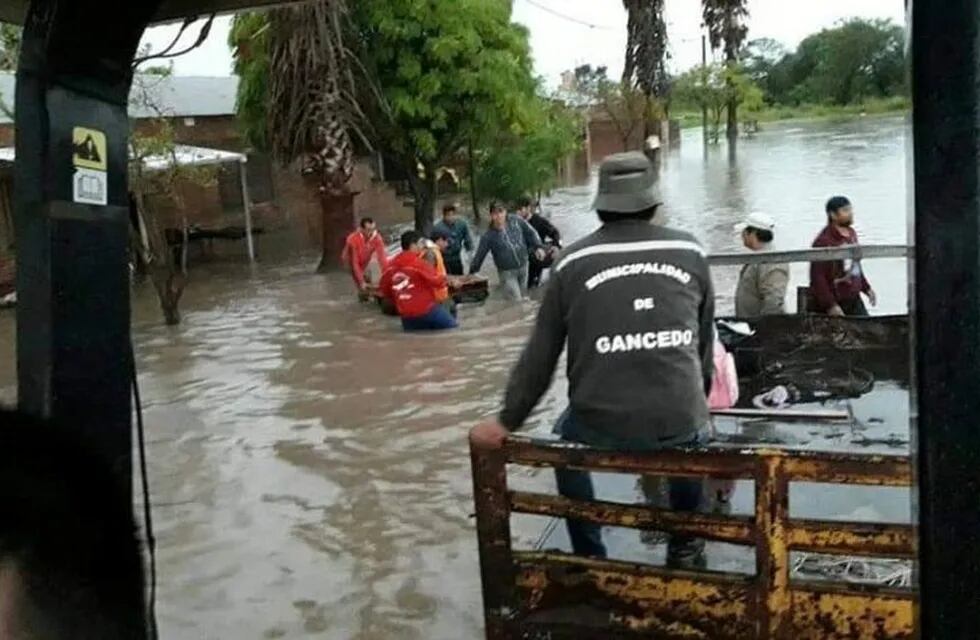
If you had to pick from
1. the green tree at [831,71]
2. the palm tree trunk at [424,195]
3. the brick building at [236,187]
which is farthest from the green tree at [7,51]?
the green tree at [831,71]

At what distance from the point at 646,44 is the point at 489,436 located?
25787mm

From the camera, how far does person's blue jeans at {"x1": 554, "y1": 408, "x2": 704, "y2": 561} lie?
416cm

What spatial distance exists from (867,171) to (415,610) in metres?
30.0

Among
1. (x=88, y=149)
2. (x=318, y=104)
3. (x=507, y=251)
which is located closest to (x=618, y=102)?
(x=318, y=104)

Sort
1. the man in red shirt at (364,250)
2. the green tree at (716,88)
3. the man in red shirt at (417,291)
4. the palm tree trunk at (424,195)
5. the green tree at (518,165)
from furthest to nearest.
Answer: the green tree at (716,88) → the green tree at (518,165) → the palm tree trunk at (424,195) → the man in red shirt at (364,250) → the man in red shirt at (417,291)

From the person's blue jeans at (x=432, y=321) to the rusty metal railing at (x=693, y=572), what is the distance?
8.79 m

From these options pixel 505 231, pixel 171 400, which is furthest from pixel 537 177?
pixel 171 400

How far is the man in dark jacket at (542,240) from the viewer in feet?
51.4

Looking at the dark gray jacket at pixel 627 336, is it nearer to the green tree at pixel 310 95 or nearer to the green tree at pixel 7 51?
the green tree at pixel 7 51

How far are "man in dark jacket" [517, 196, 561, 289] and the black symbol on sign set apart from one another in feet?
43.0

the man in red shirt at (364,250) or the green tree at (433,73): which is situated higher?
the green tree at (433,73)

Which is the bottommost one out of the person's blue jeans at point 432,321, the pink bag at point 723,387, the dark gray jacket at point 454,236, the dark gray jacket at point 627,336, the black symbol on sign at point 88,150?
the person's blue jeans at point 432,321

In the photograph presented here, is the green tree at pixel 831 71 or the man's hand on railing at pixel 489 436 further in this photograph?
the green tree at pixel 831 71

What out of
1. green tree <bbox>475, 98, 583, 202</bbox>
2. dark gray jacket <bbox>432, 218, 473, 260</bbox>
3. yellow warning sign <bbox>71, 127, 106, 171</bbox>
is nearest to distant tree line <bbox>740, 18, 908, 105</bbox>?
green tree <bbox>475, 98, 583, 202</bbox>
